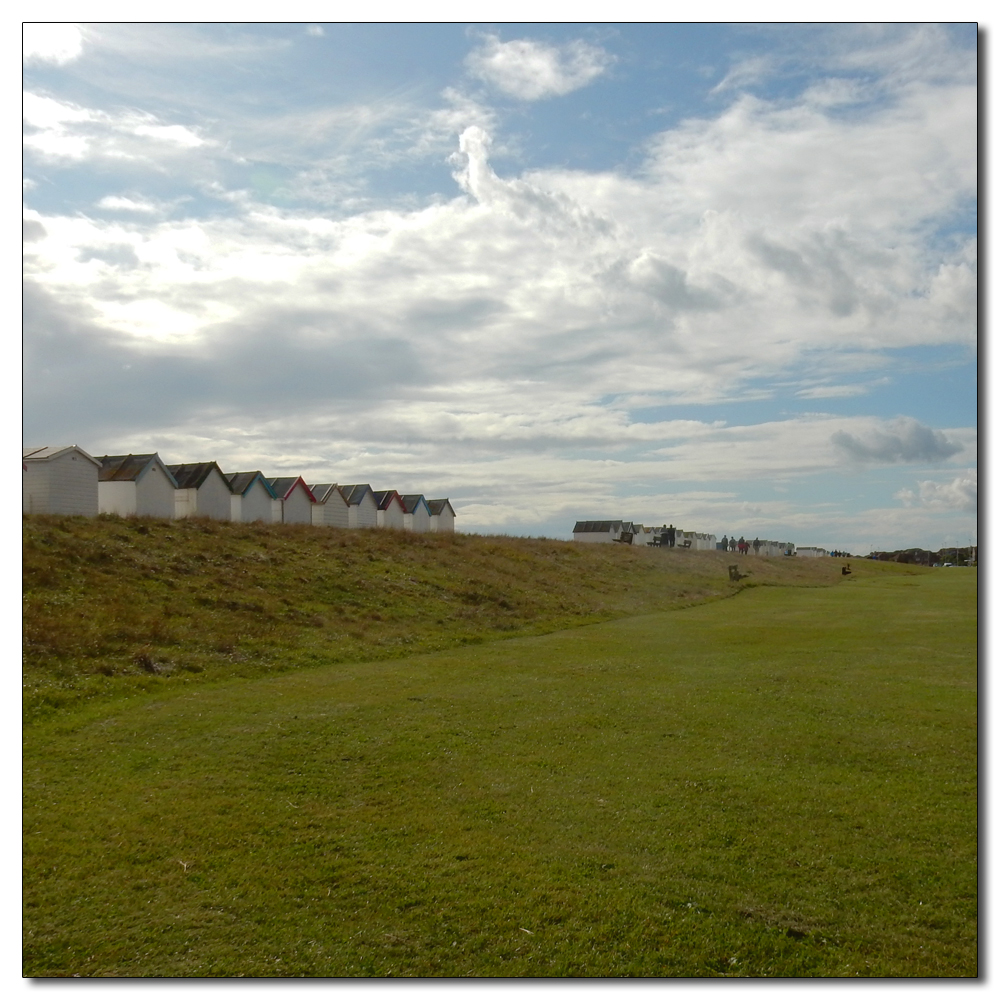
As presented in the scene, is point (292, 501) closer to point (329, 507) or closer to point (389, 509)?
point (329, 507)

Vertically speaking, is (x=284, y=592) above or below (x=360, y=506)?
below

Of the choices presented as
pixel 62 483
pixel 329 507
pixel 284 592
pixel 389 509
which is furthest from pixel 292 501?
pixel 284 592

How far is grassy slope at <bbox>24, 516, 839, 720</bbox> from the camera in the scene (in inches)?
765

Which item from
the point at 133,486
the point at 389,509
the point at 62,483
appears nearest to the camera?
the point at 62,483

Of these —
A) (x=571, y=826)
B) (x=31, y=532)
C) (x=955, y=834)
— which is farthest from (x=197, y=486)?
(x=955, y=834)

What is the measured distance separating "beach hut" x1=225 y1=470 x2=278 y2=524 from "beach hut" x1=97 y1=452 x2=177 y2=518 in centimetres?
630

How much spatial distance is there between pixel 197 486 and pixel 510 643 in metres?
28.0

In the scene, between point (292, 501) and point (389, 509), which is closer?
point (292, 501)

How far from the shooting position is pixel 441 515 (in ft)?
244

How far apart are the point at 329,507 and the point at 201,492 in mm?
14796

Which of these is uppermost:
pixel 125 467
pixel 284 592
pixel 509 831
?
pixel 125 467

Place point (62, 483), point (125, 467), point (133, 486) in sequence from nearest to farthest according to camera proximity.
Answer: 1. point (62, 483)
2. point (133, 486)
3. point (125, 467)

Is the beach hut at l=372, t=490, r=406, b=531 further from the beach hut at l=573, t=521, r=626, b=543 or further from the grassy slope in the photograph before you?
the beach hut at l=573, t=521, r=626, b=543

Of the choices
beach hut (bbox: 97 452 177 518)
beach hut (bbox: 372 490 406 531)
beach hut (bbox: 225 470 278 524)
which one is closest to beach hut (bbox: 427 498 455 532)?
beach hut (bbox: 372 490 406 531)
